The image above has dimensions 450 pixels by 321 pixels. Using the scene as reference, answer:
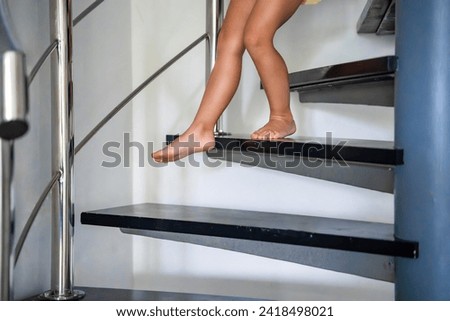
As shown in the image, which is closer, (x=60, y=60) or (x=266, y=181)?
(x=60, y=60)

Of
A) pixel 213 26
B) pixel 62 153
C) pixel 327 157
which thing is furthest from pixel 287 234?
pixel 213 26

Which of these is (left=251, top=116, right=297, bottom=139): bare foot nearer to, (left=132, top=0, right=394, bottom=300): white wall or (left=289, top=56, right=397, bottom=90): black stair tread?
(left=289, top=56, right=397, bottom=90): black stair tread

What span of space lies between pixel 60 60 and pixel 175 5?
82cm

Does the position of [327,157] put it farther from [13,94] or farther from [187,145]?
[13,94]

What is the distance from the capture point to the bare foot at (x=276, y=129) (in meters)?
1.47

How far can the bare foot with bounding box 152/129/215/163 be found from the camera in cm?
144

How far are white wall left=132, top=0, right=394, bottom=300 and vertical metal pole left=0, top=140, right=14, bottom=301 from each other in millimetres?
1396

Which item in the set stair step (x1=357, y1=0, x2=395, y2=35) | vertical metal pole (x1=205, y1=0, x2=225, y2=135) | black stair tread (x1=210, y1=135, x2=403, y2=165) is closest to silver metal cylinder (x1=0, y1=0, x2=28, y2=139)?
black stair tread (x1=210, y1=135, x2=403, y2=165)

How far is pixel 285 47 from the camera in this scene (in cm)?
199

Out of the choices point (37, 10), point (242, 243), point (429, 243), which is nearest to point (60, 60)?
point (37, 10)

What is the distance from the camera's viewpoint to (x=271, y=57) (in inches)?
56.8

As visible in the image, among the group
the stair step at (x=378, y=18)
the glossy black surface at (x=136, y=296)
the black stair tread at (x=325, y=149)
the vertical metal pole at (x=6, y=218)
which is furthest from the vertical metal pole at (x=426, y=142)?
the vertical metal pole at (x=6, y=218)

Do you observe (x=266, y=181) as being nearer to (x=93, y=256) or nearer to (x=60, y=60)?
(x=93, y=256)

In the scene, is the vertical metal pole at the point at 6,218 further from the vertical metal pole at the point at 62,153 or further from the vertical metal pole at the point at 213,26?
the vertical metal pole at the point at 213,26
